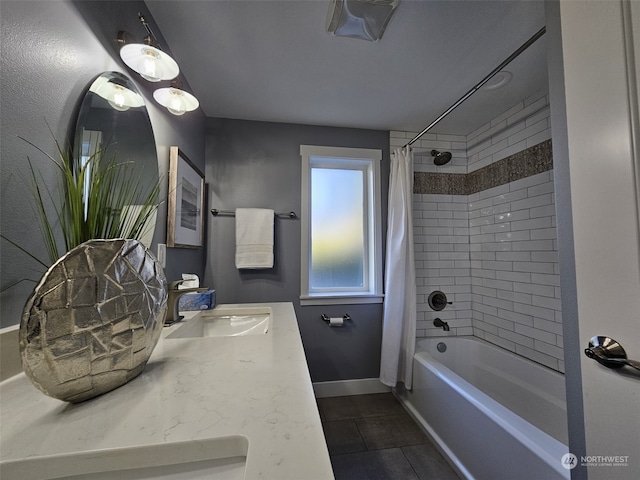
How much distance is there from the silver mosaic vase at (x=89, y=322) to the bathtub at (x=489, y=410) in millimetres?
1476

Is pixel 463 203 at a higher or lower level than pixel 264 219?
higher

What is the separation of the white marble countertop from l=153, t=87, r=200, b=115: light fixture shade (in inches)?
44.8

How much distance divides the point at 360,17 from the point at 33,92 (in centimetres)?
125

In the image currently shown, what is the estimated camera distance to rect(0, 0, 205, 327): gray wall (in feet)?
1.80

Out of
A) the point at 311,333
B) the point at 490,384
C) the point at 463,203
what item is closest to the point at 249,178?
the point at 311,333

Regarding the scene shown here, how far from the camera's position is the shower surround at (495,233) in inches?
66.7

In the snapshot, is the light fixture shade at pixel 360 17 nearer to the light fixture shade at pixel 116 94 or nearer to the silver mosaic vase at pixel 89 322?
the light fixture shade at pixel 116 94

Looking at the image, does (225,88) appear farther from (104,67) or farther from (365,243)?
(365,243)

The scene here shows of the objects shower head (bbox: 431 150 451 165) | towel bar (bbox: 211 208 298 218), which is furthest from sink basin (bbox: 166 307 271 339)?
shower head (bbox: 431 150 451 165)

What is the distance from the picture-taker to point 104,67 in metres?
0.86

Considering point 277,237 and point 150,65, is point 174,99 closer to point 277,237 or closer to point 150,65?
point 150,65

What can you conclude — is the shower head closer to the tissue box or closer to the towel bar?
the towel bar

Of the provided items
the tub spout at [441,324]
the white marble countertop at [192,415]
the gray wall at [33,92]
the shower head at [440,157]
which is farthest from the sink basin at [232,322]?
→ the shower head at [440,157]

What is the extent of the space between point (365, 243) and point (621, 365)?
185cm
